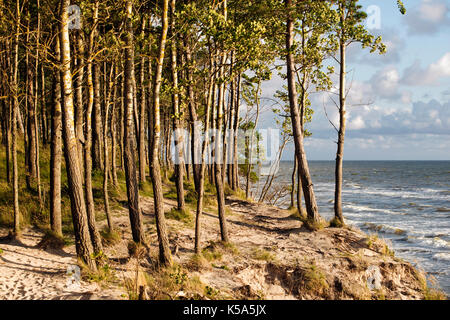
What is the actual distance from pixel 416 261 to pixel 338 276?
7.42 meters

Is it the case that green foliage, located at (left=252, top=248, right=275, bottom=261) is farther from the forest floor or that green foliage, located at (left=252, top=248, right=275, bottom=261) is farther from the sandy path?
the sandy path

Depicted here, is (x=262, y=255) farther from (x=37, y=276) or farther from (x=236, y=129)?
(x=236, y=129)

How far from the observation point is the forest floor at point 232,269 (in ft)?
29.1

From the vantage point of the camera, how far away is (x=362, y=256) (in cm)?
1312

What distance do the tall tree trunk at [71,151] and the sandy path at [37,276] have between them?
34.7 inches

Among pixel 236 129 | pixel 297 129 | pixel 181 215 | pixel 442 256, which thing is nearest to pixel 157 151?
pixel 181 215

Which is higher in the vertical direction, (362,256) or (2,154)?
(2,154)

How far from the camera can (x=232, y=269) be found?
11.8 metres

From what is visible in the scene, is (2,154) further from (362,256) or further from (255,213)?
(362,256)

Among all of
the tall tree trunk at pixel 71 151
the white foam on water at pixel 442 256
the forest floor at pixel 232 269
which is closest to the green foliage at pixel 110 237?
the forest floor at pixel 232 269

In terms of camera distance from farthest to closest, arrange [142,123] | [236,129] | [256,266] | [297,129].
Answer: [236,129] → [297,129] → [142,123] → [256,266]

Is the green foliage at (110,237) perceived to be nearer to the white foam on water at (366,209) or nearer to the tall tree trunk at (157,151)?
the tall tree trunk at (157,151)

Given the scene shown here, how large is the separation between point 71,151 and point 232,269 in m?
6.43

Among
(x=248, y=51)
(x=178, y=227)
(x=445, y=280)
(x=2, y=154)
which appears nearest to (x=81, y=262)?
(x=178, y=227)
